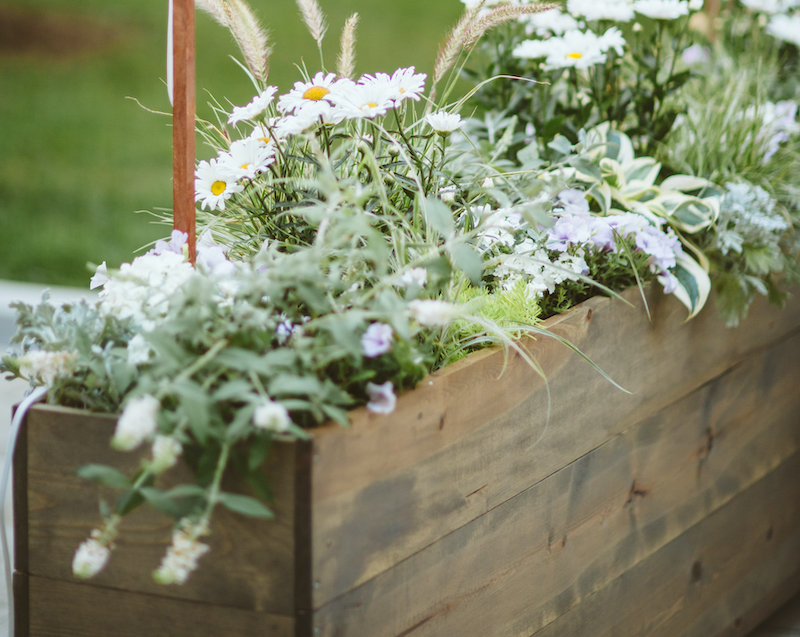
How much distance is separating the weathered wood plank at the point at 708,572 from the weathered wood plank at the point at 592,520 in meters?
0.03

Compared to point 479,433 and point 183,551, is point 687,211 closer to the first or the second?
point 479,433

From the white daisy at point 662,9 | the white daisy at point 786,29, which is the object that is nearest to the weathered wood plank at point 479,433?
the white daisy at point 662,9

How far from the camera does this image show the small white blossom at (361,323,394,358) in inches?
32.3

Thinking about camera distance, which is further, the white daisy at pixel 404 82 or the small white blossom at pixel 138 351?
the white daisy at pixel 404 82

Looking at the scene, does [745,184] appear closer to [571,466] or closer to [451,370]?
[571,466]

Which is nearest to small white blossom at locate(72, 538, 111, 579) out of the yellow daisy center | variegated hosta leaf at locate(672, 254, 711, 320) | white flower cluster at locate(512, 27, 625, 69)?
the yellow daisy center

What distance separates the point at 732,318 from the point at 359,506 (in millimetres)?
833

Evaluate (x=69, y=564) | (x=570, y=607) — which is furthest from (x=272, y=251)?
(x=570, y=607)

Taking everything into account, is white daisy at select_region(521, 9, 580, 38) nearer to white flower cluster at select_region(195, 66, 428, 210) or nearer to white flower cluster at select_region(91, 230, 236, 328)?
white flower cluster at select_region(195, 66, 428, 210)

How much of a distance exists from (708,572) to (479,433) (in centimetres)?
86

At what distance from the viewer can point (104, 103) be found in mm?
5840

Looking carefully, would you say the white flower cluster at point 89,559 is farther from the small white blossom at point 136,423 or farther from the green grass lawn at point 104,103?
the green grass lawn at point 104,103

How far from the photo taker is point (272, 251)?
2.97ft

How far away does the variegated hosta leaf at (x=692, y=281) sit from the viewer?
1.32 metres
